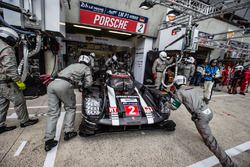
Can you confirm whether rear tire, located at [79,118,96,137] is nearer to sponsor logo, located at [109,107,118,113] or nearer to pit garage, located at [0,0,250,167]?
pit garage, located at [0,0,250,167]

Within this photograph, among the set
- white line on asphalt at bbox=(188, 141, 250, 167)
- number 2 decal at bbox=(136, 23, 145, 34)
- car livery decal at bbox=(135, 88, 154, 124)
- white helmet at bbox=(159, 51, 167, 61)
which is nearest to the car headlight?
car livery decal at bbox=(135, 88, 154, 124)

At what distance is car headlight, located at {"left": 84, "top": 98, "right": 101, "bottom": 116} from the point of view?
1.92m

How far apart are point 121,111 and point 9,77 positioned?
1.84m

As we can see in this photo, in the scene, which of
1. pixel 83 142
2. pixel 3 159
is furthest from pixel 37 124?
pixel 83 142

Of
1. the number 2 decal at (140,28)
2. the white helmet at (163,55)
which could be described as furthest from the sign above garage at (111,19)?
the white helmet at (163,55)

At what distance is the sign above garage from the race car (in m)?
3.50

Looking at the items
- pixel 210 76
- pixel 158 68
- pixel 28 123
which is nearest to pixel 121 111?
pixel 28 123

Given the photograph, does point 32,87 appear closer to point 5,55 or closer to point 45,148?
point 5,55

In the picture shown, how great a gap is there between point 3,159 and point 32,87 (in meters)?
2.74

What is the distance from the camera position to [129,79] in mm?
2889

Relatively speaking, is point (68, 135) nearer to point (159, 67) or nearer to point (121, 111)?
point (121, 111)

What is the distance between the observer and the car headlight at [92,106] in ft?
6.31

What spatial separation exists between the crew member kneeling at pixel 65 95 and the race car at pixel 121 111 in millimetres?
207

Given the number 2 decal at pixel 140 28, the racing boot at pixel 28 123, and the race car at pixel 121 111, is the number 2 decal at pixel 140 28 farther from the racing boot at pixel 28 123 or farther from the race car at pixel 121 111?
the racing boot at pixel 28 123
